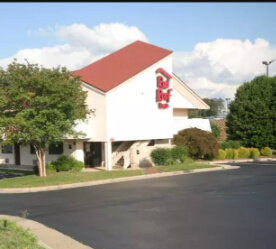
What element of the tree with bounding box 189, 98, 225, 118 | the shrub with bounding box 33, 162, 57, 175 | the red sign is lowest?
the shrub with bounding box 33, 162, 57, 175

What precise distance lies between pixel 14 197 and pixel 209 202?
7.78 meters

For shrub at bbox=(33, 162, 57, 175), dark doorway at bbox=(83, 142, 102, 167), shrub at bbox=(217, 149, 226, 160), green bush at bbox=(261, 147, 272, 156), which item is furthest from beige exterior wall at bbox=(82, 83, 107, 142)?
green bush at bbox=(261, 147, 272, 156)

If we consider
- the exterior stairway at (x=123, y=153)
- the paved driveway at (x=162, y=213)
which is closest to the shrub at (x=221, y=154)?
the exterior stairway at (x=123, y=153)

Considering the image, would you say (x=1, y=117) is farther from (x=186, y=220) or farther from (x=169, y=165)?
(x=186, y=220)

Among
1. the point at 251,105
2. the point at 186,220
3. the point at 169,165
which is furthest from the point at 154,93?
the point at 186,220

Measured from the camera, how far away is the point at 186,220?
10305mm

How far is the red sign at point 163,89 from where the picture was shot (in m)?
26.9

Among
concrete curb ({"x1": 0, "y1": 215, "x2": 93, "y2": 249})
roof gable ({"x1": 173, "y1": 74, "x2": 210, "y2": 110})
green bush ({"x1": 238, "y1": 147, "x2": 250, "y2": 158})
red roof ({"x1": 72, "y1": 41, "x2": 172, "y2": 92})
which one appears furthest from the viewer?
green bush ({"x1": 238, "y1": 147, "x2": 250, "y2": 158})

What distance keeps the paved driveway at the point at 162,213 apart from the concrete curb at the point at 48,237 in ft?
1.00

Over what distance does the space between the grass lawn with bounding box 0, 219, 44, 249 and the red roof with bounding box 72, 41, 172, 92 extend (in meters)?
15.7

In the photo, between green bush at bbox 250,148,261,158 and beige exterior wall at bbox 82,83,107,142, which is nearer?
beige exterior wall at bbox 82,83,107,142

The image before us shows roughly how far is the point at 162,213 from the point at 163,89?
1683cm

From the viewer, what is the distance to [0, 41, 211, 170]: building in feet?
80.6

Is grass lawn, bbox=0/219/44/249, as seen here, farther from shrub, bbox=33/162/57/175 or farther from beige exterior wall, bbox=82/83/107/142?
beige exterior wall, bbox=82/83/107/142
